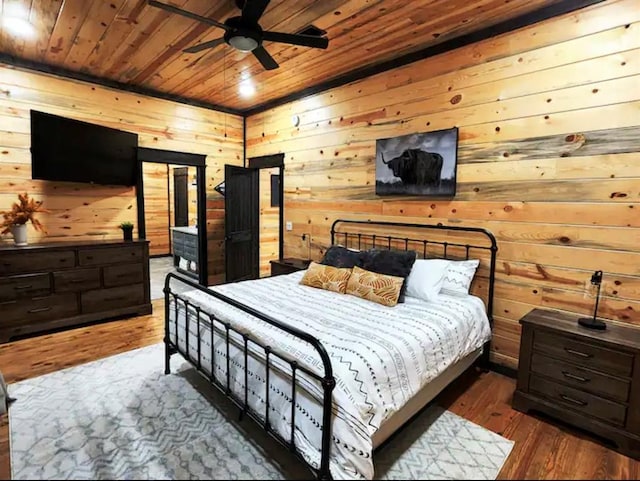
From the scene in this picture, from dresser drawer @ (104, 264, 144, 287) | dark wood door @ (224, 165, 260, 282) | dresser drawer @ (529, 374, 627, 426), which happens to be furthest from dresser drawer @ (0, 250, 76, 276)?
dresser drawer @ (529, 374, 627, 426)

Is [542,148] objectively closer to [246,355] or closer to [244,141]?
[246,355]

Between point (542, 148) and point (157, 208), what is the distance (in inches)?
Result: 317

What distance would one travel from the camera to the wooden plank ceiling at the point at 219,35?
2.65 meters

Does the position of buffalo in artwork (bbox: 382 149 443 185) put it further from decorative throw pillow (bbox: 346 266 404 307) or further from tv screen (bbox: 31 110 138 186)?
tv screen (bbox: 31 110 138 186)

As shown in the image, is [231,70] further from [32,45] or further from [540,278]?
[540,278]

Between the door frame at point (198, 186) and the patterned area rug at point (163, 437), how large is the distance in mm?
2337

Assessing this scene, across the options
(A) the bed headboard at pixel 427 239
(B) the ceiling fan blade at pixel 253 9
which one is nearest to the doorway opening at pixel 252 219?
(A) the bed headboard at pixel 427 239

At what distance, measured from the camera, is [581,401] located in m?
2.23

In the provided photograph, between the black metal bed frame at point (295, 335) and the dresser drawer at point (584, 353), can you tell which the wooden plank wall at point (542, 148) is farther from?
the dresser drawer at point (584, 353)

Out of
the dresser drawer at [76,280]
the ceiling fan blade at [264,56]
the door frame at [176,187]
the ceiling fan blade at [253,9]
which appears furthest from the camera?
the door frame at [176,187]

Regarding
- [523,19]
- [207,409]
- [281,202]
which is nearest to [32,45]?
[281,202]

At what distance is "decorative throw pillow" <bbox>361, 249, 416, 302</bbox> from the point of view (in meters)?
2.91

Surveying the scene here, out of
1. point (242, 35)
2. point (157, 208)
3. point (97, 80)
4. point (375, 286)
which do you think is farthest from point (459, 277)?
point (157, 208)

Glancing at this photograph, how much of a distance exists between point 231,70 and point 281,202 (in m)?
1.88
